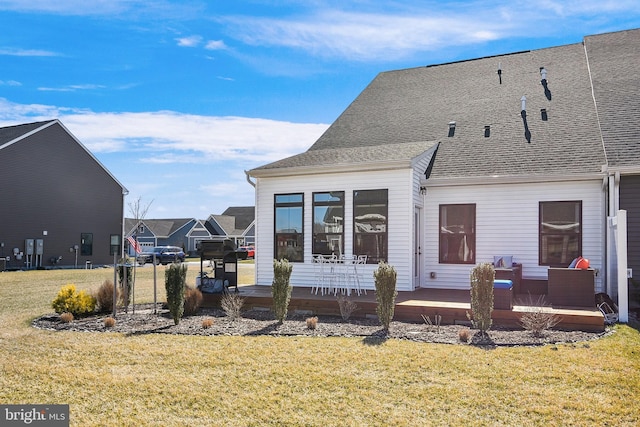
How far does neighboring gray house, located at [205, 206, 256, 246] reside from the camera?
56.8 metres

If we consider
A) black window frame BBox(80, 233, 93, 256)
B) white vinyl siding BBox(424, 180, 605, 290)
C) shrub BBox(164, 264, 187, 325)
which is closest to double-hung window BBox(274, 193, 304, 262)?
white vinyl siding BBox(424, 180, 605, 290)

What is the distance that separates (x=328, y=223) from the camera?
11852 mm

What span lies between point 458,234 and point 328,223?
3.17m

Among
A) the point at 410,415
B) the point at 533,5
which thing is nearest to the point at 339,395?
the point at 410,415

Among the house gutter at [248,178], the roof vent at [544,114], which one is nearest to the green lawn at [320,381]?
the house gutter at [248,178]

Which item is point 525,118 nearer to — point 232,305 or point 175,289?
point 232,305

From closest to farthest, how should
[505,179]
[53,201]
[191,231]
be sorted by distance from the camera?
[505,179] < [53,201] < [191,231]

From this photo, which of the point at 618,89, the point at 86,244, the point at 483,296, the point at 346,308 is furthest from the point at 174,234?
the point at 483,296

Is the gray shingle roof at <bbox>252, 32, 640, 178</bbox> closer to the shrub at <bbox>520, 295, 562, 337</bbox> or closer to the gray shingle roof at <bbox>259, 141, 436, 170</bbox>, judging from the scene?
the gray shingle roof at <bbox>259, 141, 436, 170</bbox>

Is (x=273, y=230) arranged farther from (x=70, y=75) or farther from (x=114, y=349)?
(x=70, y=75)

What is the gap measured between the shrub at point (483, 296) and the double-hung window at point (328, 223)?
15.0 ft

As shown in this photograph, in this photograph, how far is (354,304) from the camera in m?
9.09

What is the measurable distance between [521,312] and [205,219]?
172 feet

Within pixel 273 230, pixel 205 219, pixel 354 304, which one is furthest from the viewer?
pixel 205 219
